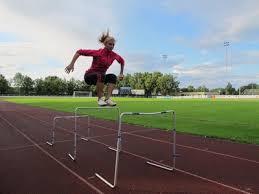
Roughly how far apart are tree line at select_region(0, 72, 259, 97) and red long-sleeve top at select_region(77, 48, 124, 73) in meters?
112

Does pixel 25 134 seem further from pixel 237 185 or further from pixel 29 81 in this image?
pixel 29 81

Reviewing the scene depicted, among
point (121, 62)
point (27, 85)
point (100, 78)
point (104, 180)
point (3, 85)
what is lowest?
point (104, 180)

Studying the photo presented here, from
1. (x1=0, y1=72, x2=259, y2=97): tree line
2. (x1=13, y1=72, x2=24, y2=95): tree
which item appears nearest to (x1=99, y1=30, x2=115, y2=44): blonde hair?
(x1=0, y1=72, x2=259, y2=97): tree line

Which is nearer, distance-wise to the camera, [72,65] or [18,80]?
[72,65]

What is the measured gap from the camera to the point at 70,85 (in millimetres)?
124062

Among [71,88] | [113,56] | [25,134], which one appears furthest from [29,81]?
[113,56]

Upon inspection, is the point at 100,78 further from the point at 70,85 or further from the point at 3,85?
the point at 3,85

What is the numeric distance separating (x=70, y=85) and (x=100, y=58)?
4687 inches

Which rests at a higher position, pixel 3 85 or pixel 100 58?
pixel 3 85

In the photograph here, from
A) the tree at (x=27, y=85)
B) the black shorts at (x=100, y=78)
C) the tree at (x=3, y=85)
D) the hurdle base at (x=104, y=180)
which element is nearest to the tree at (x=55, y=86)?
the tree at (x=27, y=85)

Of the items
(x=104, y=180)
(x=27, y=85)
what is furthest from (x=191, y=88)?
(x=104, y=180)

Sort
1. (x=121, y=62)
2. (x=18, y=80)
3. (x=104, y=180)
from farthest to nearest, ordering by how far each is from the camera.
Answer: (x=18, y=80)
(x=104, y=180)
(x=121, y=62)

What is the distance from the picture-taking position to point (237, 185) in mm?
7277

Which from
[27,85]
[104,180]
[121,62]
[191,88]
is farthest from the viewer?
[191,88]
